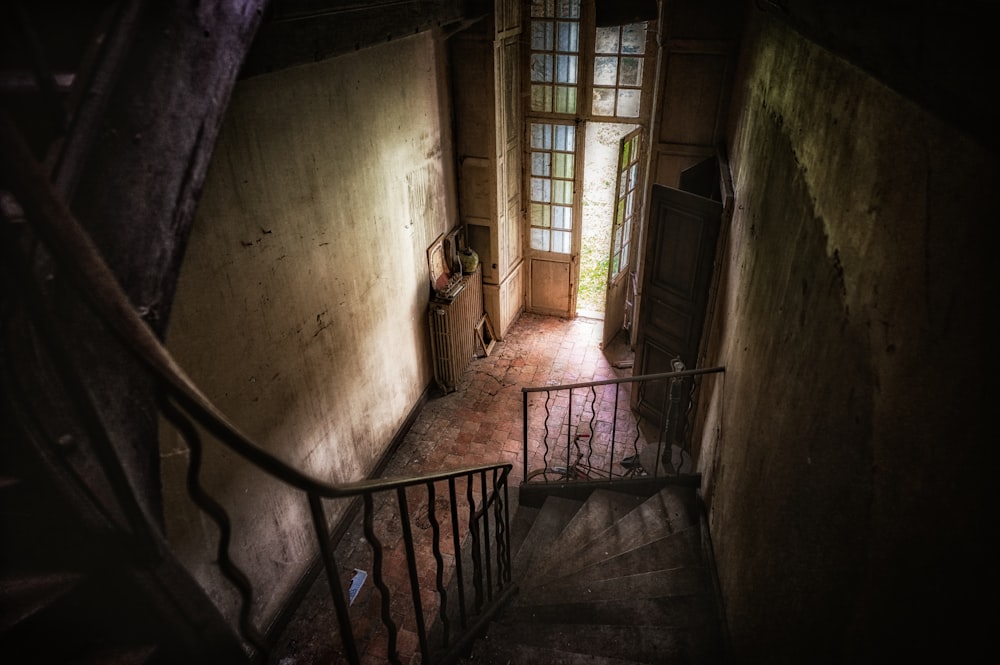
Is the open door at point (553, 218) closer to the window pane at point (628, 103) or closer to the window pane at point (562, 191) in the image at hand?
the window pane at point (562, 191)

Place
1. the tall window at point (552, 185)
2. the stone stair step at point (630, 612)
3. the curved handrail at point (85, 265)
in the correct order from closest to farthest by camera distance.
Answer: the curved handrail at point (85, 265) < the stone stair step at point (630, 612) < the tall window at point (552, 185)

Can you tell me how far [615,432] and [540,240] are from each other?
3.01m

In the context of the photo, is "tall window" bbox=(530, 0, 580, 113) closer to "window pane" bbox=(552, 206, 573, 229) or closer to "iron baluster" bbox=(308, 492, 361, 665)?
"window pane" bbox=(552, 206, 573, 229)

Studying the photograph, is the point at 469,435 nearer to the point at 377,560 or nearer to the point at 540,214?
the point at 540,214

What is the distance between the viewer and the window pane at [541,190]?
7301mm

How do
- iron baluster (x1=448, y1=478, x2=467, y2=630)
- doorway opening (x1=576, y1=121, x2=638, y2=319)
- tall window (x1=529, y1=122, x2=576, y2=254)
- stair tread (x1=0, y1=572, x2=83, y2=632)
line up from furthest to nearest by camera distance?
1. doorway opening (x1=576, y1=121, x2=638, y2=319)
2. tall window (x1=529, y1=122, x2=576, y2=254)
3. iron baluster (x1=448, y1=478, x2=467, y2=630)
4. stair tread (x1=0, y1=572, x2=83, y2=632)

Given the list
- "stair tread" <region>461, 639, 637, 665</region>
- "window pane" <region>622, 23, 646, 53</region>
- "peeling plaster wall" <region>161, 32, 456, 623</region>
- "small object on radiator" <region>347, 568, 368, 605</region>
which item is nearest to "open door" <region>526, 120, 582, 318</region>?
"window pane" <region>622, 23, 646, 53</region>

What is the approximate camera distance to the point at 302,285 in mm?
3957

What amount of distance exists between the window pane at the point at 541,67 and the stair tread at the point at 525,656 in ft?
19.9

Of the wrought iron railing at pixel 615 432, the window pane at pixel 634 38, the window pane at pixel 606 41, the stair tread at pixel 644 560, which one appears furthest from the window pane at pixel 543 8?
the stair tread at pixel 644 560

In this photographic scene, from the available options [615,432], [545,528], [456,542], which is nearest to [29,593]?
[456,542]

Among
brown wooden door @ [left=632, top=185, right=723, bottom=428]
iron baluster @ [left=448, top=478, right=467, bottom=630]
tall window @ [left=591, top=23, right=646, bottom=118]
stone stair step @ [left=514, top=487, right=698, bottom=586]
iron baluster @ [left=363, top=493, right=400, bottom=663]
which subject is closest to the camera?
iron baluster @ [left=363, top=493, right=400, bottom=663]

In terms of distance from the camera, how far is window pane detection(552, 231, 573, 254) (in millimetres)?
7586

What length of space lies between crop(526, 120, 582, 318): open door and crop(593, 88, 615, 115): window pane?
0.35 m
